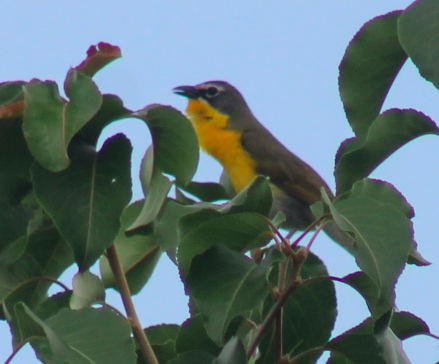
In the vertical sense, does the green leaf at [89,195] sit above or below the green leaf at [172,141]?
below

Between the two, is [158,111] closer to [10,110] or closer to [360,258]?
[10,110]

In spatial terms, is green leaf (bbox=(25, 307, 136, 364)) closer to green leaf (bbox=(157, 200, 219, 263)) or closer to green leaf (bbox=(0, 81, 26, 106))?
green leaf (bbox=(157, 200, 219, 263))

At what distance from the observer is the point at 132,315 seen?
2281 mm

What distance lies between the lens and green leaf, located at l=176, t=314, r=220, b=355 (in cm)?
232

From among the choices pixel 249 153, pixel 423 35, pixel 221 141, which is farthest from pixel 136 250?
pixel 221 141

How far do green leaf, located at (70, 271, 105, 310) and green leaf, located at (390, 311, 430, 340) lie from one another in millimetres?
801

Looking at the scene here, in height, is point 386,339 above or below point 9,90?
below

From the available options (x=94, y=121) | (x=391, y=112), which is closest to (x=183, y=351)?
(x=94, y=121)

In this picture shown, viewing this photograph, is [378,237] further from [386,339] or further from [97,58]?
[97,58]

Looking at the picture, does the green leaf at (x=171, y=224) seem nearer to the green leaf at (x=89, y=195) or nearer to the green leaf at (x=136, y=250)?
the green leaf at (x=89, y=195)

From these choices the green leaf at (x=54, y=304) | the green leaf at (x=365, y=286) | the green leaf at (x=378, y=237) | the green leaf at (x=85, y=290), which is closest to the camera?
the green leaf at (x=378, y=237)

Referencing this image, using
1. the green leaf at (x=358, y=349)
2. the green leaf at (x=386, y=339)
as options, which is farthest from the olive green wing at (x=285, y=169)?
the green leaf at (x=386, y=339)

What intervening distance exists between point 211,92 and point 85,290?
489 centimetres

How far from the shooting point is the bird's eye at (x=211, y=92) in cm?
708
